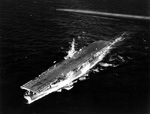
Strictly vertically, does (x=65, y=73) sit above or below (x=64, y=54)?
below

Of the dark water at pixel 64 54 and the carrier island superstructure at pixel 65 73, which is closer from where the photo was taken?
the dark water at pixel 64 54

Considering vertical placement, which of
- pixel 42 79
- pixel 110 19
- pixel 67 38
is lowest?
pixel 42 79

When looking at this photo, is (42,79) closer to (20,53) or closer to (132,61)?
(20,53)

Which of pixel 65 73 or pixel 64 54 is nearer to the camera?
pixel 65 73

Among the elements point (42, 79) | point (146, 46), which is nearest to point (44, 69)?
point (42, 79)

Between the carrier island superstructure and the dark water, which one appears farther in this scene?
the carrier island superstructure
